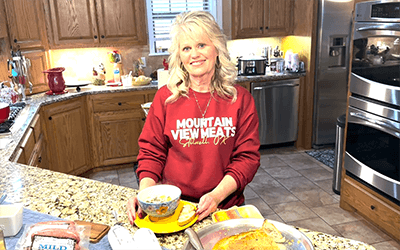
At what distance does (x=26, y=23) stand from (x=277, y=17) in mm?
2890

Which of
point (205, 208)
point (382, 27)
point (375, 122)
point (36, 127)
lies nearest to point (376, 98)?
point (375, 122)

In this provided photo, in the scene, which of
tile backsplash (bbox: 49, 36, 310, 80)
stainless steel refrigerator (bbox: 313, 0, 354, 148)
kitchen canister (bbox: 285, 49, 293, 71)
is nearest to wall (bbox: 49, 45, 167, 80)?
tile backsplash (bbox: 49, 36, 310, 80)

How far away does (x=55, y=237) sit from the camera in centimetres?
89

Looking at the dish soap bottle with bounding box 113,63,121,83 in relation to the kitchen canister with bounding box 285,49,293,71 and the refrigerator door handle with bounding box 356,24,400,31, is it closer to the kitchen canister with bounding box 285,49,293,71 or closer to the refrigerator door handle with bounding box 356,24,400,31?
the kitchen canister with bounding box 285,49,293,71

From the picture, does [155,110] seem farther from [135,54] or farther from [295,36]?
[295,36]

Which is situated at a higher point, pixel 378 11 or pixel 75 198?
pixel 378 11

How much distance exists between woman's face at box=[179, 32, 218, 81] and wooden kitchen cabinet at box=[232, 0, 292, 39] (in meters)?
3.12

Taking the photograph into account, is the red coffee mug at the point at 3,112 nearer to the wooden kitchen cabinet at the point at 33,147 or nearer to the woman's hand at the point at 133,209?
the wooden kitchen cabinet at the point at 33,147

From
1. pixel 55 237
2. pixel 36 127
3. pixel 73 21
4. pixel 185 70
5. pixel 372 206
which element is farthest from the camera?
pixel 73 21

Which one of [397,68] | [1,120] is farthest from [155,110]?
[397,68]

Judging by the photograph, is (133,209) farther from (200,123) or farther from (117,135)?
(117,135)

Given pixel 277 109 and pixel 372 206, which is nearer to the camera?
pixel 372 206

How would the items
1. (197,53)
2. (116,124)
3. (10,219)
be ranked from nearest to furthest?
(10,219) → (197,53) → (116,124)

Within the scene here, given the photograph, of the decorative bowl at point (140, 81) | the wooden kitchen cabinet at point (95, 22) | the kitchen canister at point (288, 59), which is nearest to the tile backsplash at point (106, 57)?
the kitchen canister at point (288, 59)
